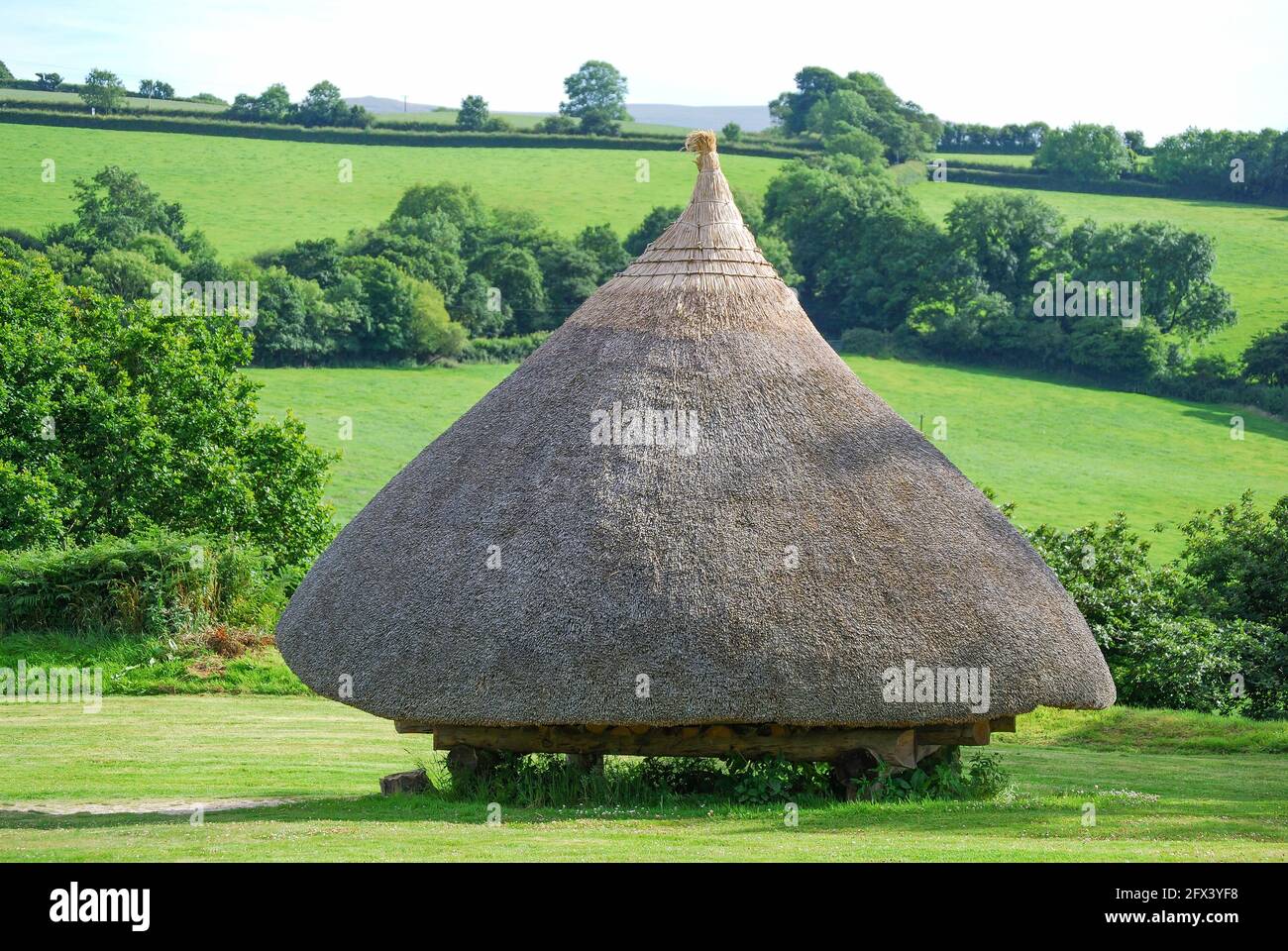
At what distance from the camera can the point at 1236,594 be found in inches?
1083

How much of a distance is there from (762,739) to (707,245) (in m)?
5.43

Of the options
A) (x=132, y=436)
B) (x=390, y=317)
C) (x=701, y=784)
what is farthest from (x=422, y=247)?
(x=701, y=784)

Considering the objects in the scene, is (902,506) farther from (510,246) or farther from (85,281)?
(510,246)

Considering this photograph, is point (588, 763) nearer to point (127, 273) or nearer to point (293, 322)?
point (127, 273)

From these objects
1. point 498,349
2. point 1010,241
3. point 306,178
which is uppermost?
point 306,178

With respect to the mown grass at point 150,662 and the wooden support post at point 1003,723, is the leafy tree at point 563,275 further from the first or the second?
the wooden support post at point 1003,723

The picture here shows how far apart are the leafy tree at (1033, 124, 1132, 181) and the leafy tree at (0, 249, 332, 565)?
239 ft

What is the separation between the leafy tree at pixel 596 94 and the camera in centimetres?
10819

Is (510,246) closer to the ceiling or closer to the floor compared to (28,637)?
closer to the ceiling

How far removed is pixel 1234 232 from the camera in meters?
87.4

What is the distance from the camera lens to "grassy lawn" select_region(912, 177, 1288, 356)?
3135 inches

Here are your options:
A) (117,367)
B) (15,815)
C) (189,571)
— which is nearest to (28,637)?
(189,571)

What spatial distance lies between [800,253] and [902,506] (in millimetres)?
73308

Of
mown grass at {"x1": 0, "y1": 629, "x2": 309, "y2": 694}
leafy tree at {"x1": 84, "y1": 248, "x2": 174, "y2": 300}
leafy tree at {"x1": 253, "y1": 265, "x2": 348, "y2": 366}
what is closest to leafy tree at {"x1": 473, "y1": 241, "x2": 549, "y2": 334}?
leafy tree at {"x1": 253, "y1": 265, "x2": 348, "y2": 366}
